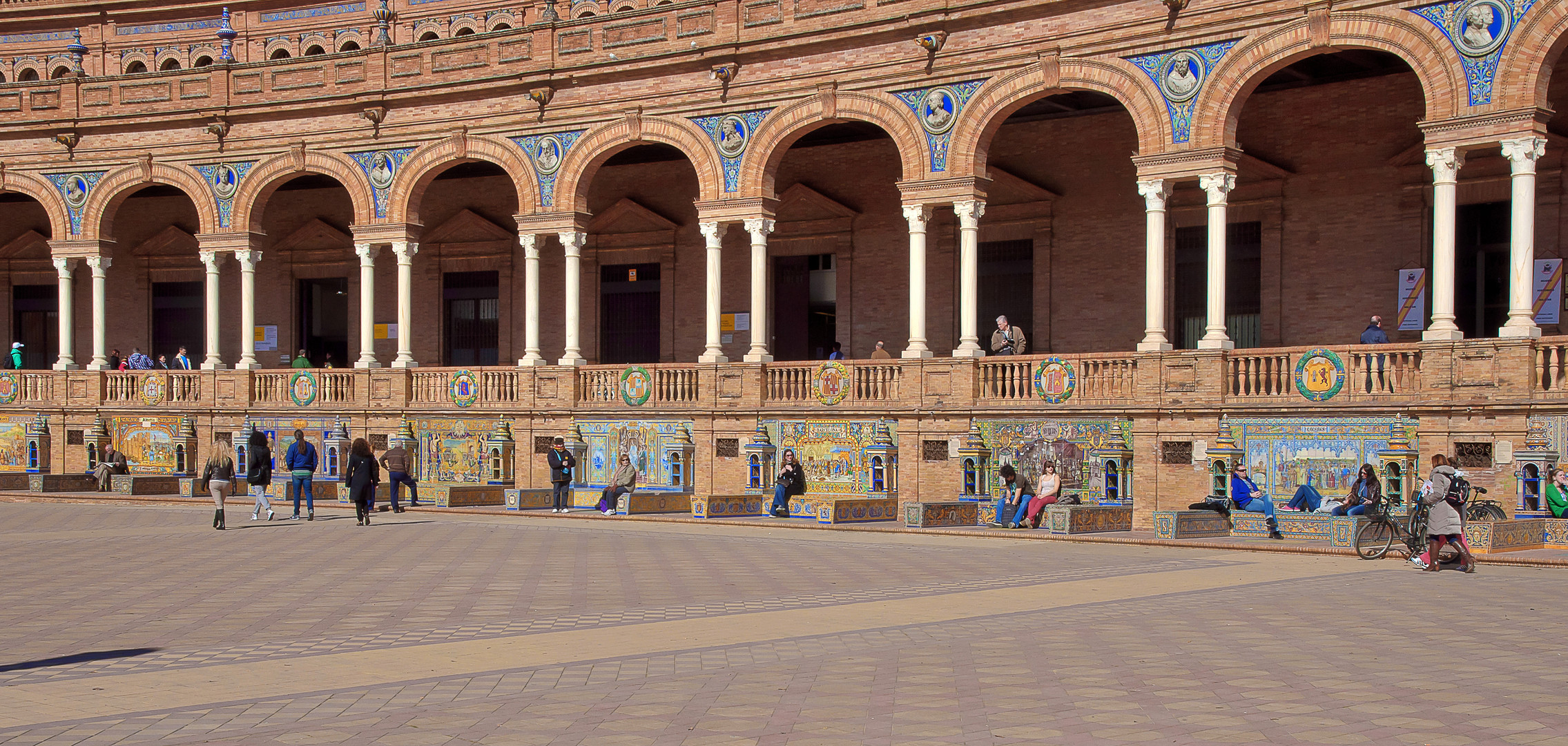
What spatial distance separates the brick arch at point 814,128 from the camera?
24.5 metres

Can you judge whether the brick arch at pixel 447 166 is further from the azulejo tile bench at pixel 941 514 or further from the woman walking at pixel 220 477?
the azulejo tile bench at pixel 941 514

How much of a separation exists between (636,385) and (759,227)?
3.72 metres

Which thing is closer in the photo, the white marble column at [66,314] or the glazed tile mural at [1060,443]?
the glazed tile mural at [1060,443]

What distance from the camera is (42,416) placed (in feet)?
104

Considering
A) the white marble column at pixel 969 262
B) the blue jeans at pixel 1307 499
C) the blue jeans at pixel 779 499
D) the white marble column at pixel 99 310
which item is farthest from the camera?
the white marble column at pixel 99 310

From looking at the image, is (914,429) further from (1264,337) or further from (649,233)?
(649,233)

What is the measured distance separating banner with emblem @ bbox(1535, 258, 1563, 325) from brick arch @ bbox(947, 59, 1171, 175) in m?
5.89

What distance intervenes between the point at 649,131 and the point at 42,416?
1516cm

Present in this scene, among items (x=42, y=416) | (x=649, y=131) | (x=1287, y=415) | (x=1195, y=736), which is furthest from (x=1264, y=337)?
(x=42, y=416)

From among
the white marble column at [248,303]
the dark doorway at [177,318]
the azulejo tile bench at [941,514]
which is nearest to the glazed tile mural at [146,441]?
the white marble column at [248,303]

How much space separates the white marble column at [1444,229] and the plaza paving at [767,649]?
193 inches

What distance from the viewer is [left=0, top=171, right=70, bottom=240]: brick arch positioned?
32.1 meters

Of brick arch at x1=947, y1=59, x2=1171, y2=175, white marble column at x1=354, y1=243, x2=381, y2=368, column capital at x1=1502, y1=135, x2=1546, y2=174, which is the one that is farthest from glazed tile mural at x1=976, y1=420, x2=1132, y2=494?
white marble column at x1=354, y1=243, x2=381, y2=368

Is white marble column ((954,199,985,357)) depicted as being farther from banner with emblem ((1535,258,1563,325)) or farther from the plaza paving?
banner with emblem ((1535,258,1563,325))
